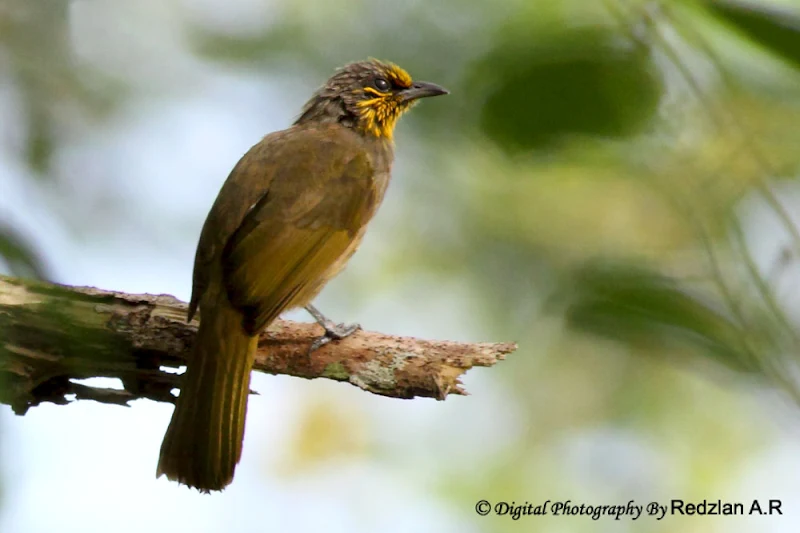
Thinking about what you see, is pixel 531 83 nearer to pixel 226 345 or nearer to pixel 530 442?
pixel 226 345

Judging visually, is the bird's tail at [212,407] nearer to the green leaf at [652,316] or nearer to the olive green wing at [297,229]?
the olive green wing at [297,229]

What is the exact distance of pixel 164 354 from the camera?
142 inches

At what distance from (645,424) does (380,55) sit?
2.54 metres

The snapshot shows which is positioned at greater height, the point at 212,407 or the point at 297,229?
the point at 297,229

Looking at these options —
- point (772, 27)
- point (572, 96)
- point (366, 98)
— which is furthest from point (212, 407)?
point (772, 27)

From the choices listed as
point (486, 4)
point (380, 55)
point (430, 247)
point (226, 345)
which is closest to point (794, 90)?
point (486, 4)

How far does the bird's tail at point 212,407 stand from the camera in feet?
10.6

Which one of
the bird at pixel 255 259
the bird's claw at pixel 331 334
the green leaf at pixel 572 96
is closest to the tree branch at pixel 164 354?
the bird's claw at pixel 331 334

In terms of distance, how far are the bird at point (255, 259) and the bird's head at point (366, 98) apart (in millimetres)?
295

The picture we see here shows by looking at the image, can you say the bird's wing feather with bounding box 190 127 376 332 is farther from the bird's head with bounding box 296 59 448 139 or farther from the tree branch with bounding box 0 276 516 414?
the bird's head with bounding box 296 59 448 139

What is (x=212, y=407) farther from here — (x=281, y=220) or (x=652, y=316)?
(x=652, y=316)

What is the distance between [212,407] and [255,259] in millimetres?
616

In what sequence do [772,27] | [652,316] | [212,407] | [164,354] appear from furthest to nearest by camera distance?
[164,354] → [212,407] → [652,316] → [772,27]

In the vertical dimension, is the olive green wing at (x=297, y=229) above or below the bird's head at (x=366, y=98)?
→ below
